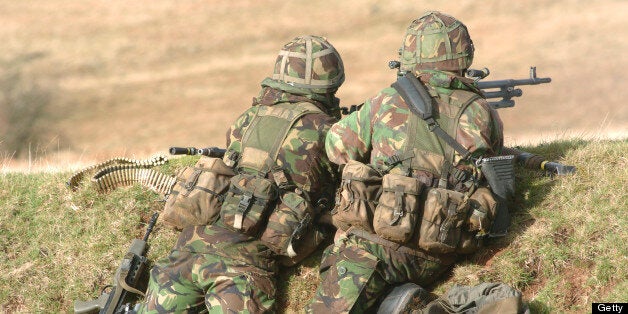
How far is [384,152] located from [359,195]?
53 centimetres

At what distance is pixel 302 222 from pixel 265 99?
139 centimetres

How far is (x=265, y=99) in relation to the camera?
8.48 meters

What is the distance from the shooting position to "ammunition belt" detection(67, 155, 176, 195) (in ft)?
32.5

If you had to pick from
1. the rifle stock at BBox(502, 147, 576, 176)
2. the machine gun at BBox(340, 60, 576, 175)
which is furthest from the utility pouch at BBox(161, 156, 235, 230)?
the rifle stock at BBox(502, 147, 576, 176)

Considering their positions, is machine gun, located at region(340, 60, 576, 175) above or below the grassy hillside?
above

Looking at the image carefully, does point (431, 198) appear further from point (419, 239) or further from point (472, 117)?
point (472, 117)

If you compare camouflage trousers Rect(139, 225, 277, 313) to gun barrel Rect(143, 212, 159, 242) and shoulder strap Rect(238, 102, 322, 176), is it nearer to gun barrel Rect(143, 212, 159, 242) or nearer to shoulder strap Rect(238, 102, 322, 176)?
shoulder strap Rect(238, 102, 322, 176)

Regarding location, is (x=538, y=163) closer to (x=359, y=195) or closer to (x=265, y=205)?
(x=359, y=195)

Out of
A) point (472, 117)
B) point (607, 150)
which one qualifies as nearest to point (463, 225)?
point (472, 117)

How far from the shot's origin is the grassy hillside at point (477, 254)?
7297 millimetres

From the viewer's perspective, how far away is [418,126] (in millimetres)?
7453

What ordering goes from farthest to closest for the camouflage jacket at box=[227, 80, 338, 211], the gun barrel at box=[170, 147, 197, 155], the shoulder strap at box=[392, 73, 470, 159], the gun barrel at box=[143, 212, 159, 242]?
the gun barrel at box=[143, 212, 159, 242], the gun barrel at box=[170, 147, 197, 155], the camouflage jacket at box=[227, 80, 338, 211], the shoulder strap at box=[392, 73, 470, 159]

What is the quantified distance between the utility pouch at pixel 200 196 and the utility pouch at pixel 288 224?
0.54 metres

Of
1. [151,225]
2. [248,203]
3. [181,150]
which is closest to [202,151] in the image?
[181,150]
